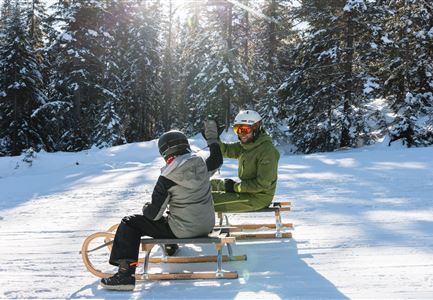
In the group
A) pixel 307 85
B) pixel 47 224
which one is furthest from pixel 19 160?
pixel 307 85

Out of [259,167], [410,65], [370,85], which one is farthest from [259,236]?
[410,65]

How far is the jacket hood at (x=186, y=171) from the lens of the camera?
4.39 metres

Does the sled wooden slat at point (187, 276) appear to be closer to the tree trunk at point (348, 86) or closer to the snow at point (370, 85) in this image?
the snow at point (370, 85)

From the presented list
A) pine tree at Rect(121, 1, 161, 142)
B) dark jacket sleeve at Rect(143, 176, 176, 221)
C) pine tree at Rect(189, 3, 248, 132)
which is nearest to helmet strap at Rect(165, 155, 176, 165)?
dark jacket sleeve at Rect(143, 176, 176, 221)

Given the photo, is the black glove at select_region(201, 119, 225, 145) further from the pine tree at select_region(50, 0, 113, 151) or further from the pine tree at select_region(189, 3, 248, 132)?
the pine tree at select_region(50, 0, 113, 151)

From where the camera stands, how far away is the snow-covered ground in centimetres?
449

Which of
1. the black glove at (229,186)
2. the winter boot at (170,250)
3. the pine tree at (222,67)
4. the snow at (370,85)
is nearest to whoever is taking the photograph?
the winter boot at (170,250)

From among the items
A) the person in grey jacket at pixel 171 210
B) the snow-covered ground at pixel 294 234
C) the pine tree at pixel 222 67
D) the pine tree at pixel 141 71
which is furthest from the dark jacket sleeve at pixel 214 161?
the pine tree at pixel 141 71

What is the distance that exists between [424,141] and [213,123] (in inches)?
592

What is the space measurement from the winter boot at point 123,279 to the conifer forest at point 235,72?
41.2ft

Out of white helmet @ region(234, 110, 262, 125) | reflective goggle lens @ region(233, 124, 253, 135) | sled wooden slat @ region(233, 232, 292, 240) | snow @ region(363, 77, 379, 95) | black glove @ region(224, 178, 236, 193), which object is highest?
snow @ region(363, 77, 379, 95)

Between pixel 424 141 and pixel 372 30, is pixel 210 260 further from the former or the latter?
pixel 372 30

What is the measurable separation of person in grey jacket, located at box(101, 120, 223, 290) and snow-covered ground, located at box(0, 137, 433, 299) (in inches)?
14.3

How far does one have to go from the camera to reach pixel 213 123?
5754mm
